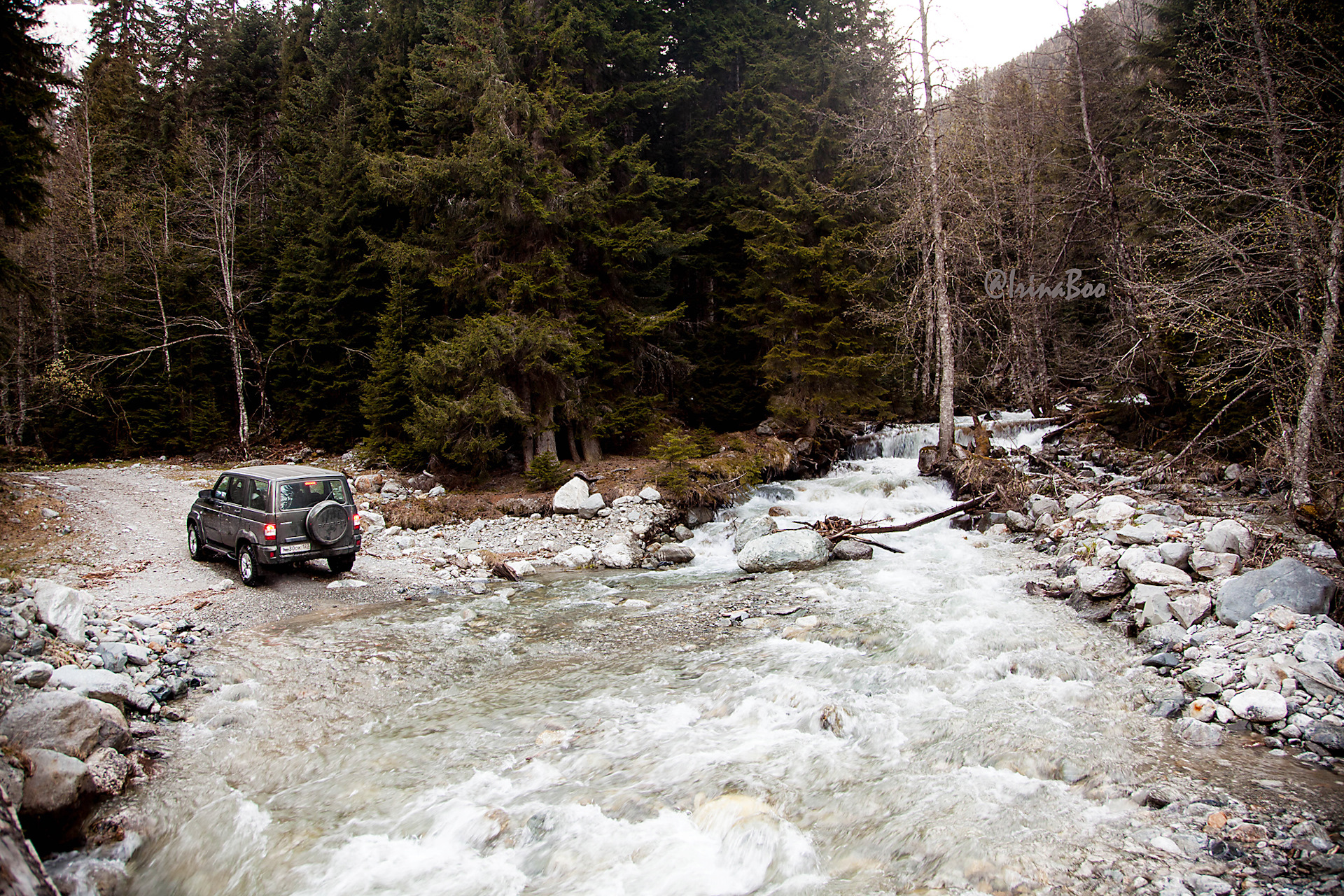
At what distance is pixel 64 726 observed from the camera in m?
5.20

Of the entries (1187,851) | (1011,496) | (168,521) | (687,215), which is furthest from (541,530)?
(687,215)

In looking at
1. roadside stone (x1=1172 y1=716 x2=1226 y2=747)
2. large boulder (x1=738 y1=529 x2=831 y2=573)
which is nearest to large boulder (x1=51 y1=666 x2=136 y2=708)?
large boulder (x1=738 y1=529 x2=831 y2=573)

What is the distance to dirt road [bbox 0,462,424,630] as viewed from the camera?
31.1 ft

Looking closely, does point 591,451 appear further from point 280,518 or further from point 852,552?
point 280,518

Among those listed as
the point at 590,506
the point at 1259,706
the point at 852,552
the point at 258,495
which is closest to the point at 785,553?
the point at 852,552

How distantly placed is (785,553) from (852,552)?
1430 mm

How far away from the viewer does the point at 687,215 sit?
24688 millimetres

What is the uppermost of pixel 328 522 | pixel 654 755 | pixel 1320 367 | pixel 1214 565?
pixel 1320 367

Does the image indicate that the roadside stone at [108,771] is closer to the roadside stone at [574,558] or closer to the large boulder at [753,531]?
the roadside stone at [574,558]

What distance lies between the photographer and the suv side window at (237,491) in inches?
424

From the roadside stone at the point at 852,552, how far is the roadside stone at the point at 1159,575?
15.0 ft

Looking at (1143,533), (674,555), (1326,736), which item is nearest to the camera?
(1326,736)

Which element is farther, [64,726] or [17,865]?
[64,726]

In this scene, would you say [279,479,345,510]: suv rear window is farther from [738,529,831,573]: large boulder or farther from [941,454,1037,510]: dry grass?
[941,454,1037,510]: dry grass
